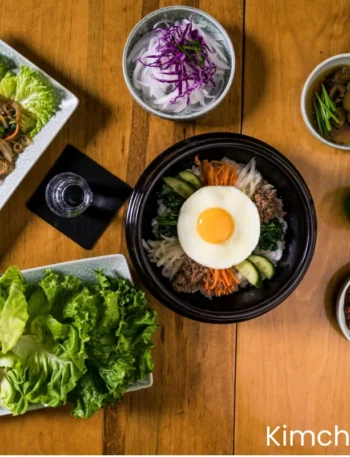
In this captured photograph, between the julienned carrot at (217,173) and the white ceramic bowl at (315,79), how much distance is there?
0.97 ft

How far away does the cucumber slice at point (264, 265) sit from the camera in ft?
6.36

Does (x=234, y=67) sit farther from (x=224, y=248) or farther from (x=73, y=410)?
(x=73, y=410)

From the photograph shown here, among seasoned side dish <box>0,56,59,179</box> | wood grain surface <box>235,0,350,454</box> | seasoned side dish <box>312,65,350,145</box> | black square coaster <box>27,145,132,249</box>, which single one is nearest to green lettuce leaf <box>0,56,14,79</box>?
seasoned side dish <box>0,56,59,179</box>

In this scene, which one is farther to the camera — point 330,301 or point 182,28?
point 330,301

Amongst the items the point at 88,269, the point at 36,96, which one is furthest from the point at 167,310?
the point at 36,96

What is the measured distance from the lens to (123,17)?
6.62ft

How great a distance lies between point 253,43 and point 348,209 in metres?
0.66

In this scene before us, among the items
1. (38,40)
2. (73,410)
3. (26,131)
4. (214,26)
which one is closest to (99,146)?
(26,131)

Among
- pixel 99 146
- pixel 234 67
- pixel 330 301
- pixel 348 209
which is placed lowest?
pixel 330 301

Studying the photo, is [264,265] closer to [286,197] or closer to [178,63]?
[286,197]

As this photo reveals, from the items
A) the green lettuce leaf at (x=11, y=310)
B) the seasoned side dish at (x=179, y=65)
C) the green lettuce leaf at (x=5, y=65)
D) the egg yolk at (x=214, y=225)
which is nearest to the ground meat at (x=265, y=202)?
the egg yolk at (x=214, y=225)

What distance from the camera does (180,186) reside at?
6.25ft

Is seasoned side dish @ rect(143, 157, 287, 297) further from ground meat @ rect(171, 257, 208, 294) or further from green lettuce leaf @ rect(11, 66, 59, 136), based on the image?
green lettuce leaf @ rect(11, 66, 59, 136)

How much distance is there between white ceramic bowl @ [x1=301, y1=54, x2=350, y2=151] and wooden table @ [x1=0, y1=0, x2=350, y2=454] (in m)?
0.05
